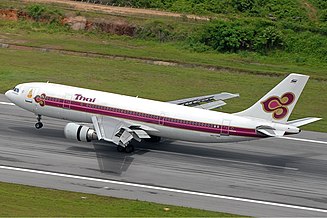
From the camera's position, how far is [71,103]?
65.0 m

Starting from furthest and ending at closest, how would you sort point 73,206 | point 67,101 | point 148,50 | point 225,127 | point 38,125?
point 148,50, point 38,125, point 67,101, point 225,127, point 73,206

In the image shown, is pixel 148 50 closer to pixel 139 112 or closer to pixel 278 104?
pixel 139 112

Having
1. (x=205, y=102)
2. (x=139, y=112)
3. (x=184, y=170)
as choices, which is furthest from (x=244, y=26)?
(x=184, y=170)

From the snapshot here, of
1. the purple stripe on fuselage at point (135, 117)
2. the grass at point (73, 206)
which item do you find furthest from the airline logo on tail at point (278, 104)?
the grass at point (73, 206)

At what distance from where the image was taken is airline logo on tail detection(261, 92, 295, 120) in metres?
58.4

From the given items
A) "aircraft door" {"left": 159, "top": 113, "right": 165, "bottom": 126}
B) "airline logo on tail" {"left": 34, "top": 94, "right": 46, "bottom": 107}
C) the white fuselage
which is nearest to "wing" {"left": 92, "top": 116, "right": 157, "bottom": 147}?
the white fuselage

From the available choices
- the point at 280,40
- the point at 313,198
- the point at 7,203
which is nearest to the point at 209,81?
the point at 280,40

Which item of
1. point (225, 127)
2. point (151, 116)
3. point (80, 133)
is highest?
point (151, 116)

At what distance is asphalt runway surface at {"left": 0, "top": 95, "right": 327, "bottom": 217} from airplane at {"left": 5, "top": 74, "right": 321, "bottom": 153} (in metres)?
1.72

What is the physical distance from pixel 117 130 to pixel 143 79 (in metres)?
28.8

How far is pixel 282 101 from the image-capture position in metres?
58.6

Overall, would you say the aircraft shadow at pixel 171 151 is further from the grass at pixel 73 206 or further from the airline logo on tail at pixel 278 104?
the grass at pixel 73 206

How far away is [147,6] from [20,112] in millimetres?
50626

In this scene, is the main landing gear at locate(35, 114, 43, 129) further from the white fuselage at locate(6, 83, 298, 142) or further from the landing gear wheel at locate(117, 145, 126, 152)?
the landing gear wheel at locate(117, 145, 126, 152)
